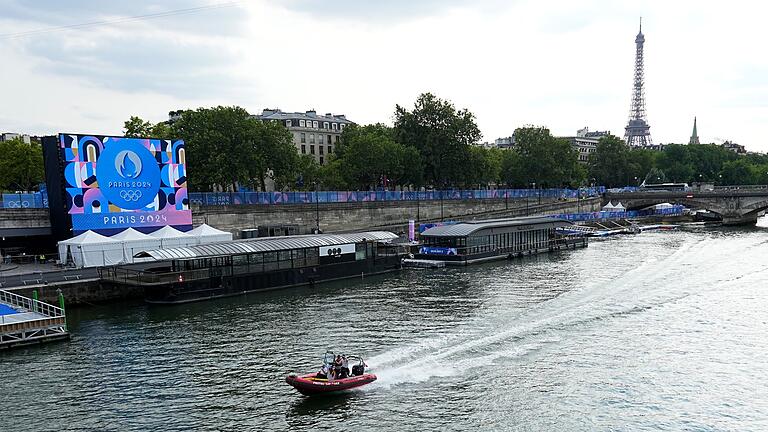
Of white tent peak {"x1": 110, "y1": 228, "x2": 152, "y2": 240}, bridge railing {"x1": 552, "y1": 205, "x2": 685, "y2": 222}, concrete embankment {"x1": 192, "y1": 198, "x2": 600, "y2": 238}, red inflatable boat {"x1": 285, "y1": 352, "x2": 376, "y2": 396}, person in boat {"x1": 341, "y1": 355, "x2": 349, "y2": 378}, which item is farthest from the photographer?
bridge railing {"x1": 552, "y1": 205, "x2": 685, "y2": 222}

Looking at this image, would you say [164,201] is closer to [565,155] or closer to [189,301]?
[189,301]

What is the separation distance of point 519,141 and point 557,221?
79613 mm

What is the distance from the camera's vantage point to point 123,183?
69.1 m

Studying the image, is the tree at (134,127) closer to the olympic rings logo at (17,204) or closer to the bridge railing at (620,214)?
the olympic rings logo at (17,204)

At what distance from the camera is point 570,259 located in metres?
82.1

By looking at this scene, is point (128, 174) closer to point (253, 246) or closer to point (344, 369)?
point (253, 246)

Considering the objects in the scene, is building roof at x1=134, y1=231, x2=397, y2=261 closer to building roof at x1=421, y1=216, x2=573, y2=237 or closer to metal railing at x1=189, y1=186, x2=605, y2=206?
building roof at x1=421, y1=216, x2=573, y2=237

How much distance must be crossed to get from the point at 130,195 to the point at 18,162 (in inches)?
1802

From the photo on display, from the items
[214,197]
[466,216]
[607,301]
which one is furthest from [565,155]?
[607,301]

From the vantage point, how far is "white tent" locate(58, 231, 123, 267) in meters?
61.6

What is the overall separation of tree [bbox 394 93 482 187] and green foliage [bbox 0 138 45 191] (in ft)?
229

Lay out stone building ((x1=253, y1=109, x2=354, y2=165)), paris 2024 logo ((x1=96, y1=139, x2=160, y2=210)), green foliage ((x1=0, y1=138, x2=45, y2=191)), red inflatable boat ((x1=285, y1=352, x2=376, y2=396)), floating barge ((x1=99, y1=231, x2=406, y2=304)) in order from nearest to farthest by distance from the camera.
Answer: red inflatable boat ((x1=285, y1=352, x2=376, y2=396)), floating barge ((x1=99, y1=231, x2=406, y2=304)), paris 2024 logo ((x1=96, y1=139, x2=160, y2=210)), green foliage ((x1=0, y1=138, x2=45, y2=191)), stone building ((x1=253, y1=109, x2=354, y2=165))

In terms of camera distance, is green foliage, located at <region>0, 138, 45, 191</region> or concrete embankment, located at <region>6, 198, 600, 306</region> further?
green foliage, located at <region>0, 138, 45, 191</region>

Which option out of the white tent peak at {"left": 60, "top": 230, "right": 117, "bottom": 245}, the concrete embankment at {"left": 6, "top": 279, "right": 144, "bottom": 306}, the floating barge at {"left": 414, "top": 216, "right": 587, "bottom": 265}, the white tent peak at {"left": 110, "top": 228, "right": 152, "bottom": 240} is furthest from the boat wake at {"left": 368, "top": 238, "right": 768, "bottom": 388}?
the white tent peak at {"left": 60, "top": 230, "right": 117, "bottom": 245}
